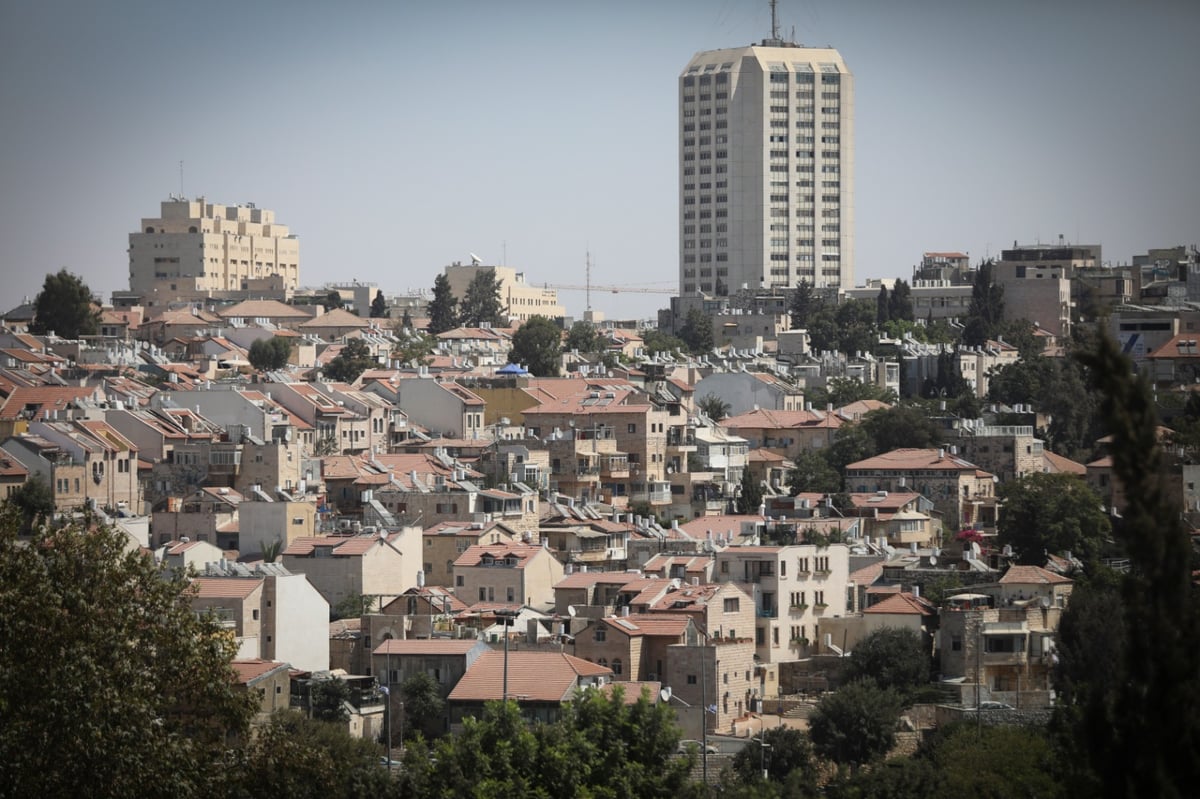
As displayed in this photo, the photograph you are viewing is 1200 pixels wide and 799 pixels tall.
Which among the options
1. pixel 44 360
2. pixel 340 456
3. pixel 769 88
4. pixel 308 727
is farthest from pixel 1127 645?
pixel 769 88

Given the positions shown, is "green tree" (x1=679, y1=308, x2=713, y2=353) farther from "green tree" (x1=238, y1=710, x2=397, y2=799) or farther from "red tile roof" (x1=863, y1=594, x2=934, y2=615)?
"green tree" (x1=238, y1=710, x2=397, y2=799)

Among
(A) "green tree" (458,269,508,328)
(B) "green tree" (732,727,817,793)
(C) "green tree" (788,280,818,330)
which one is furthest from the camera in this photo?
(C) "green tree" (788,280,818,330)

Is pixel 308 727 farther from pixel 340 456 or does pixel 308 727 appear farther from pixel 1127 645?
pixel 340 456

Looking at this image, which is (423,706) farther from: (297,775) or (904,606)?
(297,775)

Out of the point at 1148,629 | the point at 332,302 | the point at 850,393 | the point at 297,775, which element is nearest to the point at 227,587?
the point at 297,775

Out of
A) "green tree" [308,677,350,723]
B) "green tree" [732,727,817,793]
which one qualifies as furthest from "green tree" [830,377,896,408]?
"green tree" [732,727,817,793]

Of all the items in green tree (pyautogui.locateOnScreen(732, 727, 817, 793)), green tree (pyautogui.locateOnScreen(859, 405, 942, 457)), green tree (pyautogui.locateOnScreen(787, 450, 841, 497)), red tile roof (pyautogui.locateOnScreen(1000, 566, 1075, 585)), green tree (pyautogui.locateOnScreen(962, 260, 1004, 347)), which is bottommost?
green tree (pyautogui.locateOnScreen(732, 727, 817, 793))

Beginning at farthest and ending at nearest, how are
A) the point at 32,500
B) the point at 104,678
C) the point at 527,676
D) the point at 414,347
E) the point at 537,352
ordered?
the point at 414,347 < the point at 537,352 < the point at 32,500 < the point at 527,676 < the point at 104,678
